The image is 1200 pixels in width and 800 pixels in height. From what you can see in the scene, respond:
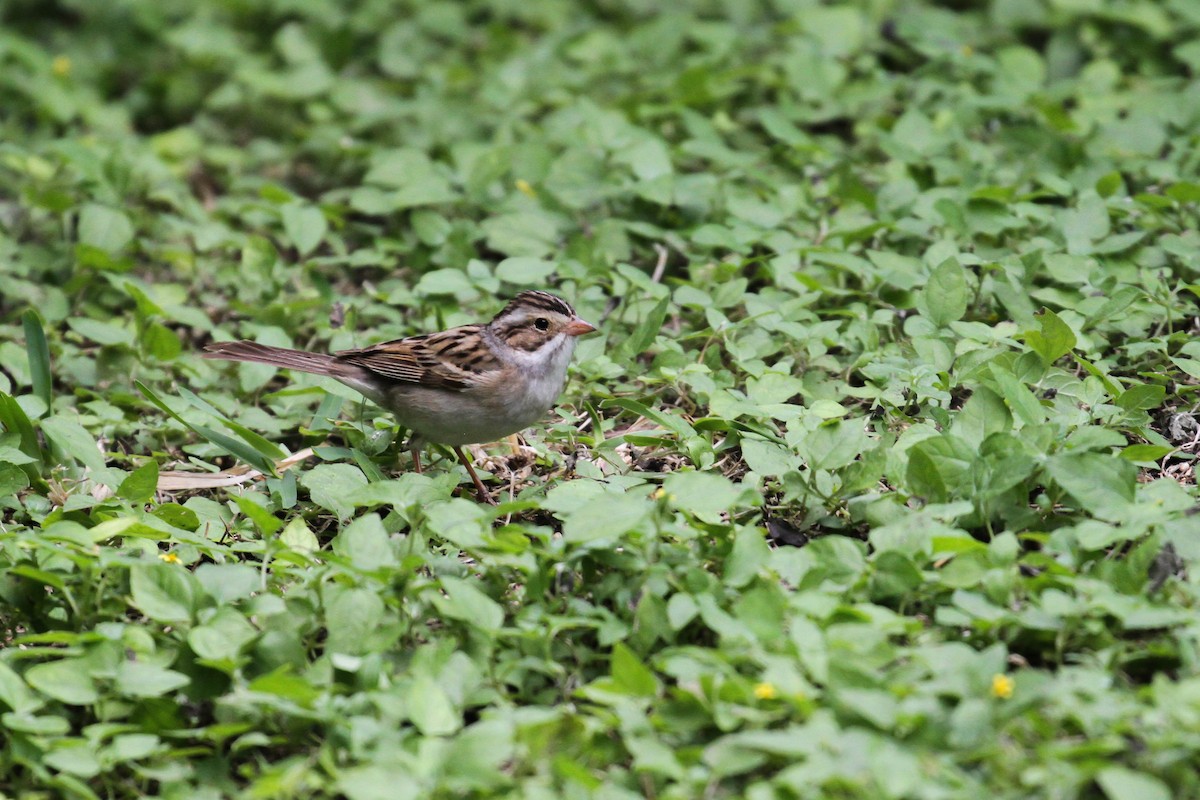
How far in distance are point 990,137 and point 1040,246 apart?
72.5 inches

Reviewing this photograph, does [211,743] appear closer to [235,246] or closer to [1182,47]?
[235,246]

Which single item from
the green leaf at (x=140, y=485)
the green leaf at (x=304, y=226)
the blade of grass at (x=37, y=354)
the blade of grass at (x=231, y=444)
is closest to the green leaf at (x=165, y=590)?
the green leaf at (x=140, y=485)

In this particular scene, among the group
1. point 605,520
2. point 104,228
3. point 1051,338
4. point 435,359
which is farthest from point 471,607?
point 104,228

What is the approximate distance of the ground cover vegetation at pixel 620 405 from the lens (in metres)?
3.94

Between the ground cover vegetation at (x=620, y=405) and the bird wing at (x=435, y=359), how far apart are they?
400mm

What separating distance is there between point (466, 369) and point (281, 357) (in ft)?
2.89

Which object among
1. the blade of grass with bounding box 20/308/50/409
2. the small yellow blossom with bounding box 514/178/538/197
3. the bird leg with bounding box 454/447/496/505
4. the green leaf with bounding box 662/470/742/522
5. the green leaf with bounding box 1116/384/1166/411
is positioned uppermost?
the green leaf with bounding box 662/470/742/522

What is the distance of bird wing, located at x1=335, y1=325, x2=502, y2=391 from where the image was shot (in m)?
5.78

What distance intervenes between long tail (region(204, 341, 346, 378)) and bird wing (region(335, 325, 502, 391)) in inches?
2.9

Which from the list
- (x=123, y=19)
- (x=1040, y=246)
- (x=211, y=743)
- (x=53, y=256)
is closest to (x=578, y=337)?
(x=1040, y=246)

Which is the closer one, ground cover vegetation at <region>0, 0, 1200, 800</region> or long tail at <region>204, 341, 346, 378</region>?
ground cover vegetation at <region>0, 0, 1200, 800</region>

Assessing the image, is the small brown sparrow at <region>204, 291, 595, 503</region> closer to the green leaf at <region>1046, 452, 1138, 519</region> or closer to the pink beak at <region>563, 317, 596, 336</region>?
the pink beak at <region>563, 317, 596, 336</region>

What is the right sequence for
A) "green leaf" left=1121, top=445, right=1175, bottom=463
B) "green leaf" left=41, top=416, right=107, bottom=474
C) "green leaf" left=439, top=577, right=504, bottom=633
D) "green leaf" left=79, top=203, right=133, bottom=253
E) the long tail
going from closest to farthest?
"green leaf" left=439, top=577, right=504, bottom=633 < "green leaf" left=1121, top=445, right=1175, bottom=463 < "green leaf" left=41, top=416, right=107, bottom=474 < the long tail < "green leaf" left=79, top=203, right=133, bottom=253

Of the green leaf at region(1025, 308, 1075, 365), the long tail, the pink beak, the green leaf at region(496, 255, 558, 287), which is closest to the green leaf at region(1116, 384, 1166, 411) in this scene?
the green leaf at region(1025, 308, 1075, 365)
